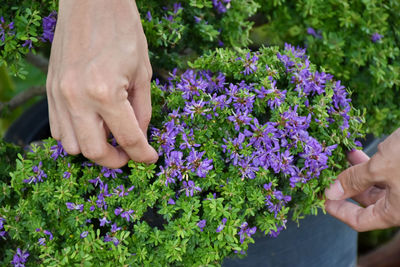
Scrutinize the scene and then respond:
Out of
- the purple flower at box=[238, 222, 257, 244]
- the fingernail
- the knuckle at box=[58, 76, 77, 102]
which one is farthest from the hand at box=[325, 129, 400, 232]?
the knuckle at box=[58, 76, 77, 102]

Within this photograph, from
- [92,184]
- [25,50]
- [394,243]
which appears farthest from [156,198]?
[394,243]

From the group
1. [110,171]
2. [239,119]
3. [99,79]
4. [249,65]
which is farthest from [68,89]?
[249,65]

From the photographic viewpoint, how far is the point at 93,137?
1.00 metres

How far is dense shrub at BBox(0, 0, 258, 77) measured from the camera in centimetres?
140

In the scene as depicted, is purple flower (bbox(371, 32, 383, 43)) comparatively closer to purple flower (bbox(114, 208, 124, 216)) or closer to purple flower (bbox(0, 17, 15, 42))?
purple flower (bbox(114, 208, 124, 216))

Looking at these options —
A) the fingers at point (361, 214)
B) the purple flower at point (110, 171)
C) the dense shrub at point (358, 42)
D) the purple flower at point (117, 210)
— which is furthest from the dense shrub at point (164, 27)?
the fingers at point (361, 214)

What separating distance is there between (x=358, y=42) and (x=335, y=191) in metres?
0.71

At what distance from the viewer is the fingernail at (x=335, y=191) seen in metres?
1.33

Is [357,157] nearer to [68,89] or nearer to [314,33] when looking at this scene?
[314,33]

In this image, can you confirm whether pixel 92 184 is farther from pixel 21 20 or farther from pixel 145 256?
pixel 21 20

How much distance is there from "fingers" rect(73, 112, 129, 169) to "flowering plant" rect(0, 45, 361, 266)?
157 mm

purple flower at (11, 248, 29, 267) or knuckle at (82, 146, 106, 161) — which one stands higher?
knuckle at (82, 146, 106, 161)

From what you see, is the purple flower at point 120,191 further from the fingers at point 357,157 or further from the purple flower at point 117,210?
the fingers at point 357,157

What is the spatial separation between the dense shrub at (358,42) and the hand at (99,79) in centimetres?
87
